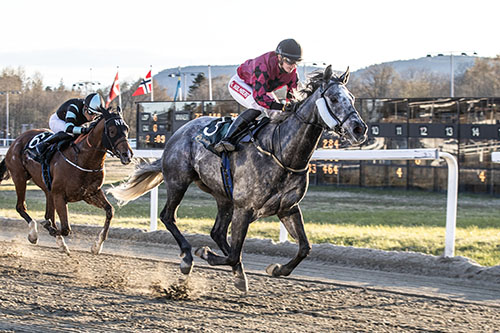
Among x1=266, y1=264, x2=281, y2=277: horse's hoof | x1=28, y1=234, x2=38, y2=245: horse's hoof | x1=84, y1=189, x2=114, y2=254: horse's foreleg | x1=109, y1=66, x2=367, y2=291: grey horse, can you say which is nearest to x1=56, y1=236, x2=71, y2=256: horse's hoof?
x1=84, y1=189, x2=114, y2=254: horse's foreleg

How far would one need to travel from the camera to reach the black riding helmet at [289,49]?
4.46 m

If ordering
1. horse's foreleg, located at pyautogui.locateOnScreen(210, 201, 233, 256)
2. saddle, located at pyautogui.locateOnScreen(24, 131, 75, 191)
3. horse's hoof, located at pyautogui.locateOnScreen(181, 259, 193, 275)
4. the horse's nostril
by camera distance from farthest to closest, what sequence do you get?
1. saddle, located at pyautogui.locateOnScreen(24, 131, 75, 191)
2. horse's foreleg, located at pyautogui.locateOnScreen(210, 201, 233, 256)
3. horse's hoof, located at pyautogui.locateOnScreen(181, 259, 193, 275)
4. the horse's nostril

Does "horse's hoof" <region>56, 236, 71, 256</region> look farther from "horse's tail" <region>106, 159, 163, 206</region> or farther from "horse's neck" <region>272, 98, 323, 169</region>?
"horse's neck" <region>272, 98, 323, 169</region>

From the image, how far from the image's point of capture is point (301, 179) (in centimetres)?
444

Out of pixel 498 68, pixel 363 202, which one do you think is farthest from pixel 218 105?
pixel 498 68

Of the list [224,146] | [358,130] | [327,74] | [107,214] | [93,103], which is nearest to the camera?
[358,130]

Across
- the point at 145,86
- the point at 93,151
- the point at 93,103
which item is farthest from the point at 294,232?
the point at 145,86

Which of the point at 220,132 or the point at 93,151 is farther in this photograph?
the point at 93,151

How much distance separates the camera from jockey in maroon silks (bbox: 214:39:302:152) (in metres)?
4.48

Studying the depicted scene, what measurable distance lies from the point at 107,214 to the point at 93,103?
1.13 m

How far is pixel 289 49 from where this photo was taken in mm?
4457

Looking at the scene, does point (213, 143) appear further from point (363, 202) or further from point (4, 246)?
point (363, 202)

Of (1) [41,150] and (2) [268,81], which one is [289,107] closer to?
(2) [268,81]

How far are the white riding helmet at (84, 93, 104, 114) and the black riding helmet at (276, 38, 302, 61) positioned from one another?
8.40 ft
